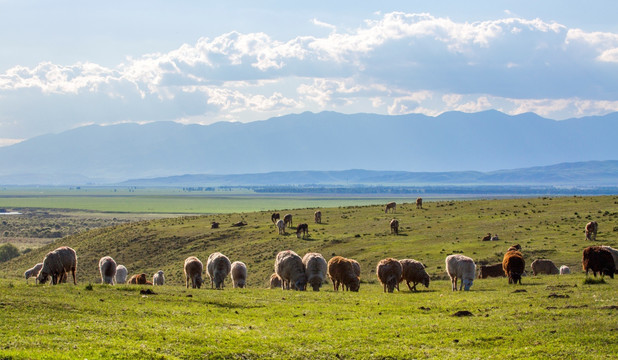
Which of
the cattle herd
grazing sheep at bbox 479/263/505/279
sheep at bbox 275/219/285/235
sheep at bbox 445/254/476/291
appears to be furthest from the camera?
sheep at bbox 275/219/285/235

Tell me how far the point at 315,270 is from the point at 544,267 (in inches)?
629

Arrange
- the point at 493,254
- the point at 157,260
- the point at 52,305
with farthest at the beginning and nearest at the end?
1. the point at 157,260
2. the point at 493,254
3. the point at 52,305

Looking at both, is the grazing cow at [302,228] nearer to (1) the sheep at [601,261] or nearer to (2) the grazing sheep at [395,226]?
(2) the grazing sheep at [395,226]

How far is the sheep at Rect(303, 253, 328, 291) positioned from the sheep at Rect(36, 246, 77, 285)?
37.6 feet

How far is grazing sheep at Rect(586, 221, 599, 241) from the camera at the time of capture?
4744 centimetres

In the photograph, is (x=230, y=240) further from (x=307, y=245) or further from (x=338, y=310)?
(x=338, y=310)

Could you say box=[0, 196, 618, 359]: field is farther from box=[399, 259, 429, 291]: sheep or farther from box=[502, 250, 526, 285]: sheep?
box=[399, 259, 429, 291]: sheep

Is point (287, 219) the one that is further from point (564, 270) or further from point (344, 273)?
point (344, 273)

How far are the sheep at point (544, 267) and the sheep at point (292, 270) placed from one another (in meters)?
15.9

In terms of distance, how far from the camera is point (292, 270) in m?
32.5

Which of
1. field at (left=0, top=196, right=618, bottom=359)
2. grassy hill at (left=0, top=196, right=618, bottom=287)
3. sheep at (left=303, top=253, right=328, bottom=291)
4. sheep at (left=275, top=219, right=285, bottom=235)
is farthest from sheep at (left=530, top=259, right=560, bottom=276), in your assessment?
sheep at (left=275, top=219, right=285, bottom=235)

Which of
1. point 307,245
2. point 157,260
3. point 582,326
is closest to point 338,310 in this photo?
point 582,326

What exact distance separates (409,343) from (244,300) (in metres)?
9.04

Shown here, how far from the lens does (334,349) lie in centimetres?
1641
